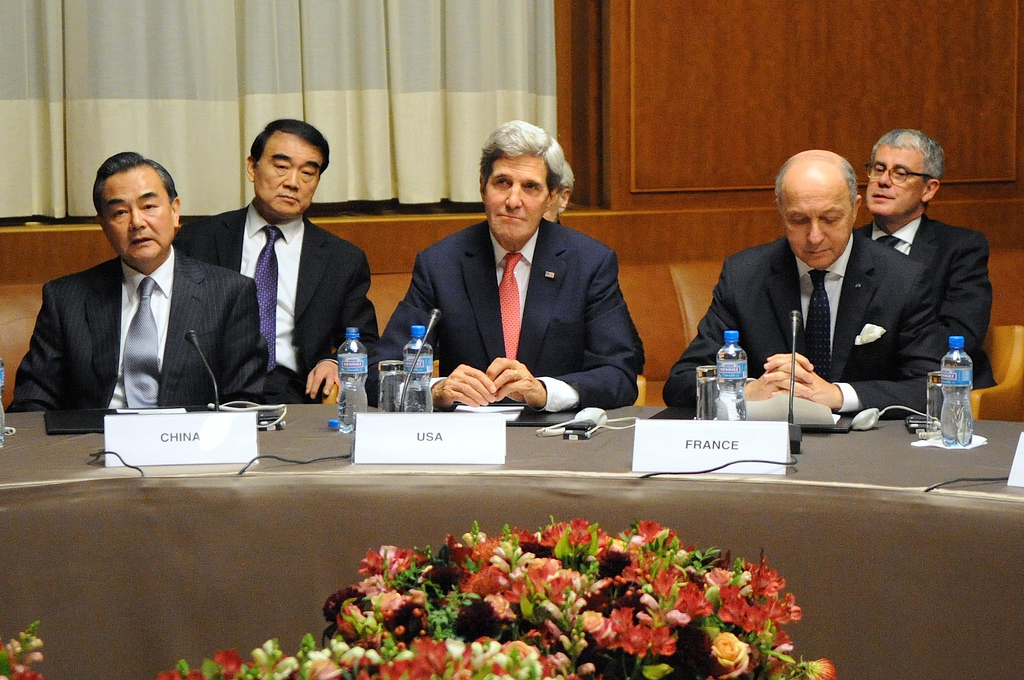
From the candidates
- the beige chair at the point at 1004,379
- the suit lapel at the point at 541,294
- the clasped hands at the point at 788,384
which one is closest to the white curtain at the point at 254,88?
the suit lapel at the point at 541,294

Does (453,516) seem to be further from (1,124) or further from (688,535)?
Answer: (1,124)

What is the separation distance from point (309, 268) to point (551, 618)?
8.95ft

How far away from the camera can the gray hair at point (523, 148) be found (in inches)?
122

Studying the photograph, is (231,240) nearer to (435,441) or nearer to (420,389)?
(420,389)

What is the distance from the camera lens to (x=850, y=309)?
116 inches

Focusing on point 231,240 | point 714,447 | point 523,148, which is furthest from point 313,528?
point 231,240

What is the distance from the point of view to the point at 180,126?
4477 millimetres

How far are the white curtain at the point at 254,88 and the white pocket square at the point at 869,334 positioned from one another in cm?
220

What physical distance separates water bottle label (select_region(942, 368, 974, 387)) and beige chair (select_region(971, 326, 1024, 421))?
1.23 meters

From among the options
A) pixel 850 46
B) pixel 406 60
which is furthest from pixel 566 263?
pixel 850 46

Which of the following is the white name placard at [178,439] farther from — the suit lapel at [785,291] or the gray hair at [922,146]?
the gray hair at [922,146]

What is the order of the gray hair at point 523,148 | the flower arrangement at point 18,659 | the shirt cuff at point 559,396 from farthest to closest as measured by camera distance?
the gray hair at point 523,148
the shirt cuff at point 559,396
the flower arrangement at point 18,659

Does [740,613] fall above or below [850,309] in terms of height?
below

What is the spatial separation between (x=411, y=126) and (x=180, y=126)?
2.93ft
